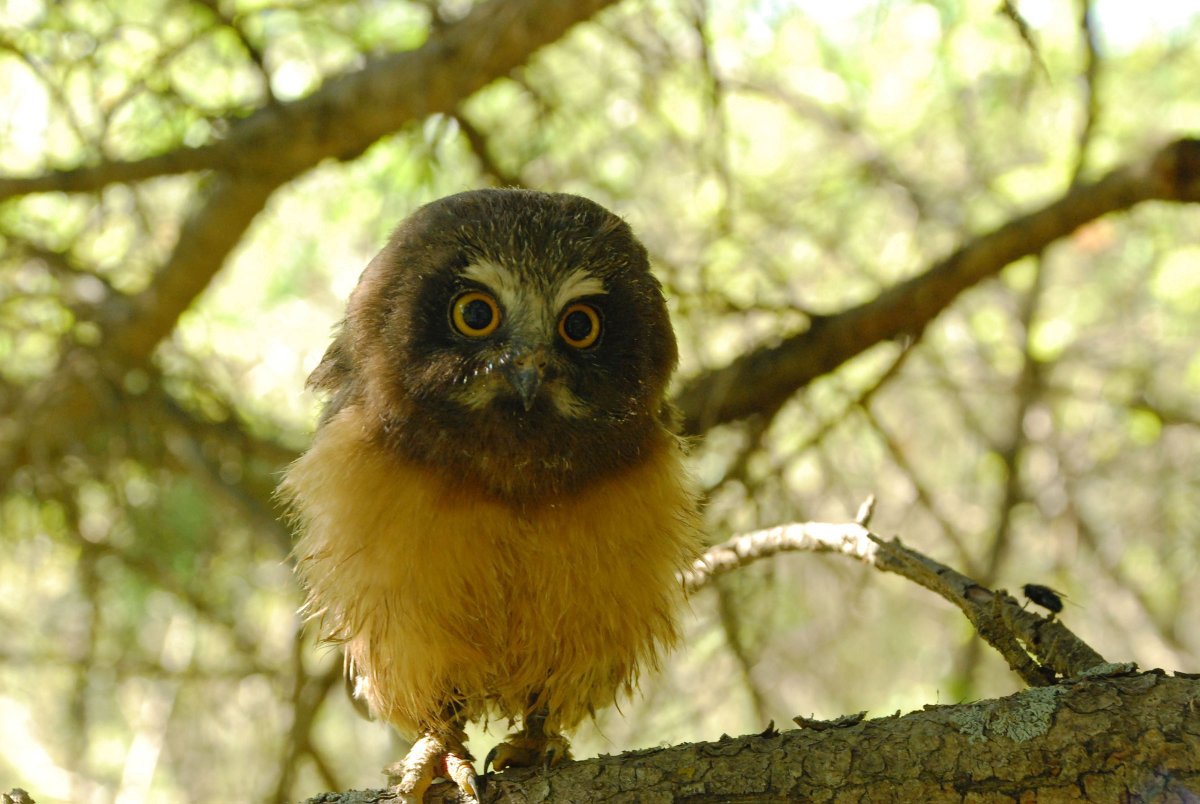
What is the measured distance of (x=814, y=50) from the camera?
584 cm

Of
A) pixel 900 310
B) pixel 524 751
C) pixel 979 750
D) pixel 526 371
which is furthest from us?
pixel 900 310

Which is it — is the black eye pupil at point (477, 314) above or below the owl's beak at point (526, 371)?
above

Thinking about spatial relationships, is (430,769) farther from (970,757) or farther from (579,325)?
(970,757)

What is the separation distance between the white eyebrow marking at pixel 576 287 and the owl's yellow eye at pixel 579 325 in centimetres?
3

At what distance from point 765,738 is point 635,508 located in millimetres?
810

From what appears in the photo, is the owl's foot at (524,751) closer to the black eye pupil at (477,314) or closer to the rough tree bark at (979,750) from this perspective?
the rough tree bark at (979,750)

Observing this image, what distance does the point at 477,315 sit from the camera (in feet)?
10.1

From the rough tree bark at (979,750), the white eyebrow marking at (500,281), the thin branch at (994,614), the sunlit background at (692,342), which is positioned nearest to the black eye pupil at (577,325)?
the white eyebrow marking at (500,281)

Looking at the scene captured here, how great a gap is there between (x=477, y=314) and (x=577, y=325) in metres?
0.29

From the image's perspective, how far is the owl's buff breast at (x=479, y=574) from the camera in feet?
9.91

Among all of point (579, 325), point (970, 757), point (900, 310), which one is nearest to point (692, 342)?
point (900, 310)

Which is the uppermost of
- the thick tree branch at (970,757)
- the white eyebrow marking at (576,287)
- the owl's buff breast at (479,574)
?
the white eyebrow marking at (576,287)

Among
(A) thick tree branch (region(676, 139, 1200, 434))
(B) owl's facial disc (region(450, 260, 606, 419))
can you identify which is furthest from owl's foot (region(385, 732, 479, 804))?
(A) thick tree branch (region(676, 139, 1200, 434))

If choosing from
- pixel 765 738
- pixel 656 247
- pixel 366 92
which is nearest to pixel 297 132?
pixel 366 92
